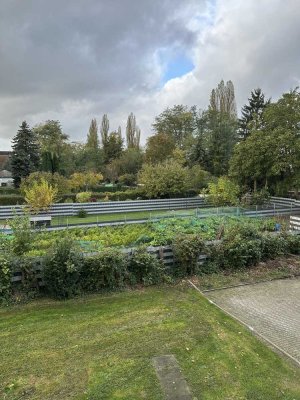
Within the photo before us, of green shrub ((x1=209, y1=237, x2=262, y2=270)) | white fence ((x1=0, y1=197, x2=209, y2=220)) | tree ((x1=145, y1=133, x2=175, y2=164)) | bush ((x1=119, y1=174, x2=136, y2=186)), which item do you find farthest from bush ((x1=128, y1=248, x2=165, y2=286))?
bush ((x1=119, y1=174, x2=136, y2=186))

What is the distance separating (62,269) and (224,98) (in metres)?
51.6

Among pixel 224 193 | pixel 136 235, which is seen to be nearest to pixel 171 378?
pixel 136 235

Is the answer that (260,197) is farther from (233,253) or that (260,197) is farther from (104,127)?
(104,127)

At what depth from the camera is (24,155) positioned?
4106cm

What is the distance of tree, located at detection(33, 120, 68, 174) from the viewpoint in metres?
44.6

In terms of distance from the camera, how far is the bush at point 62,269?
800 centimetres

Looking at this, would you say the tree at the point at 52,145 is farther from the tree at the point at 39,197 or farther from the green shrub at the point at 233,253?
the green shrub at the point at 233,253

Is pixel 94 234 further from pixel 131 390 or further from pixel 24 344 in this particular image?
pixel 131 390

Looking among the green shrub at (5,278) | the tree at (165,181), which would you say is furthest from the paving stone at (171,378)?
the tree at (165,181)

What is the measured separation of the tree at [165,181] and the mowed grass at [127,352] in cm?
2020

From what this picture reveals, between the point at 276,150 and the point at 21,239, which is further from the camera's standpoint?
the point at 276,150

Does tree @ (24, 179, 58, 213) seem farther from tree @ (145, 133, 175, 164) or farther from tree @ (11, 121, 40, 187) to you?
tree @ (145, 133, 175, 164)

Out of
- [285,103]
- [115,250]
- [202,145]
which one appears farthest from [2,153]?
[115,250]

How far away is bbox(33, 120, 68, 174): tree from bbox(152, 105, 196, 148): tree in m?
15.9
